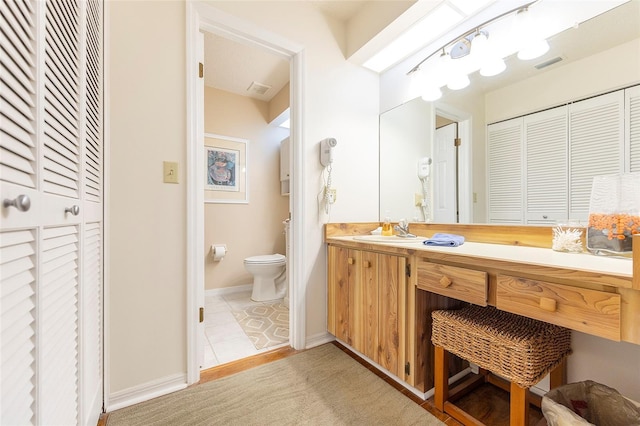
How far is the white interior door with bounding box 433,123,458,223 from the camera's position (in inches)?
67.3

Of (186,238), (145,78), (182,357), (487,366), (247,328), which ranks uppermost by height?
(145,78)

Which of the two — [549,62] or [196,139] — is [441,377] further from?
[196,139]

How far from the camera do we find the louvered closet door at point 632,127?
105 centimetres

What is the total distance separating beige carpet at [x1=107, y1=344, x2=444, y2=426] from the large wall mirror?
44.0 inches

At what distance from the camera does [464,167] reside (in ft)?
5.45

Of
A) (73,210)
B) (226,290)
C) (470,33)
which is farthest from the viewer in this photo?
(226,290)

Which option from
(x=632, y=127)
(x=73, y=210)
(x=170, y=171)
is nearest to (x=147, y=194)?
(x=170, y=171)

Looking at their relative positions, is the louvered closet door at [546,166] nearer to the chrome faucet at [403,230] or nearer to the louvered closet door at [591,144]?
the louvered closet door at [591,144]

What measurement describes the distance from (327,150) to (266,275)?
1.63m

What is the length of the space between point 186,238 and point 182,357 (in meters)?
0.66

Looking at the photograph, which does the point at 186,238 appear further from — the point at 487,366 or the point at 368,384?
the point at 487,366

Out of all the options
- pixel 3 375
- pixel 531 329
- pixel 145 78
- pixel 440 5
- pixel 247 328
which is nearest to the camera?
pixel 3 375

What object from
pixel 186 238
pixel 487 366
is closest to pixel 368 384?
pixel 487 366

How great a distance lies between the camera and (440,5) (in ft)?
5.15
